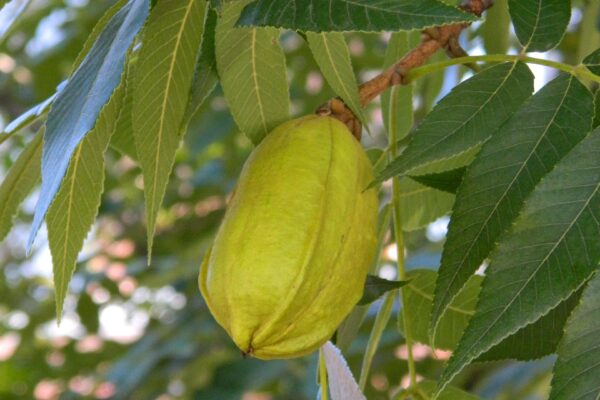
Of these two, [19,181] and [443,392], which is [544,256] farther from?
[19,181]

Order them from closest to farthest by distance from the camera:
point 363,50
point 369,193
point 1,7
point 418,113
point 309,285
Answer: point 309,285, point 369,193, point 1,7, point 418,113, point 363,50

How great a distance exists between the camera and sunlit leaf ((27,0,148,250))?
2.82ft

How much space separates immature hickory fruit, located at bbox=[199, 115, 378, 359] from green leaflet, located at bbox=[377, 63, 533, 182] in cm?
6

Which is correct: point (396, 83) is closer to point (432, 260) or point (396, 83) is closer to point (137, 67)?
point (137, 67)

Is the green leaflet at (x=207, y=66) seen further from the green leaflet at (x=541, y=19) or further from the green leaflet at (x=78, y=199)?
the green leaflet at (x=541, y=19)

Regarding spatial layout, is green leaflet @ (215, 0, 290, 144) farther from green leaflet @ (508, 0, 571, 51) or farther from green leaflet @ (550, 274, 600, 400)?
green leaflet @ (550, 274, 600, 400)

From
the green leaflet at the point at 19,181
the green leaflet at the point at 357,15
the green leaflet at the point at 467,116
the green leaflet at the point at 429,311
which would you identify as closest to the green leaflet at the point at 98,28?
the green leaflet at the point at 19,181

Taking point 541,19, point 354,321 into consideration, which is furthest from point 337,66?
point 354,321

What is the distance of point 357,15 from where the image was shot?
862 millimetres

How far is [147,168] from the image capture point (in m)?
1.02

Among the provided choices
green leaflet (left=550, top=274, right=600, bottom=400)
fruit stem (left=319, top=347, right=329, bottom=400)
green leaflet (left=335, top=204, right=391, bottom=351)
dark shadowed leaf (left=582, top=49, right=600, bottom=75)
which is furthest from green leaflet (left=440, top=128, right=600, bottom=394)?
green leaflet (left=335, top=204, right=391, bottom=351)

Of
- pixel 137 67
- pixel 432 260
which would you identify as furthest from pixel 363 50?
pixel 137 67

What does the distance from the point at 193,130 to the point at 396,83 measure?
5.70ft

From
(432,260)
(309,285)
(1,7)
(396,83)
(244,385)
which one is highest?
(1,7)
